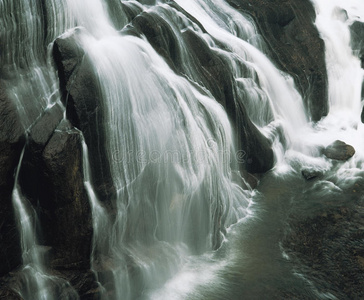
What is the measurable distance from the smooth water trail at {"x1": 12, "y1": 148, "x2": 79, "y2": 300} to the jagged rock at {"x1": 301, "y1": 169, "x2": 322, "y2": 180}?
23.7 feet

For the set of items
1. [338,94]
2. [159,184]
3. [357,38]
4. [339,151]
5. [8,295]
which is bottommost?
[339,151]

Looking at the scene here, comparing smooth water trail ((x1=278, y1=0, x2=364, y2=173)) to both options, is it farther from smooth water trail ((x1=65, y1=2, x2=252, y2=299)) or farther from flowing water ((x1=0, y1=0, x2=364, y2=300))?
smooth water trail ((x1=65, y1=2, x2=252, y2=299))

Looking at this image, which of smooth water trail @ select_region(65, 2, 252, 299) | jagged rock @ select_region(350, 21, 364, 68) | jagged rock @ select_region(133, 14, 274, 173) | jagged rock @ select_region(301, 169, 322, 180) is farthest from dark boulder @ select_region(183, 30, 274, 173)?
jagged rock @ select_region(350, 21, 364, 68)

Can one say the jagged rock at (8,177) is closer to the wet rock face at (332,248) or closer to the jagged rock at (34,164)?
the jagged rock at (34,164)

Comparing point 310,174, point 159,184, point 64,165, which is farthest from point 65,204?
point 310,174

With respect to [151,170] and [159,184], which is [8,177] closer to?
[151,170]

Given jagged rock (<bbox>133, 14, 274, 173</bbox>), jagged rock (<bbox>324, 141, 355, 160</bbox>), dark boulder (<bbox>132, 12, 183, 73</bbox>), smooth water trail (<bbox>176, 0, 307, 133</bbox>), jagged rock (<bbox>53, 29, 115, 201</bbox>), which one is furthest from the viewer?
smooth water trail (<bbox>176, 0, 307, 133</bbox>)

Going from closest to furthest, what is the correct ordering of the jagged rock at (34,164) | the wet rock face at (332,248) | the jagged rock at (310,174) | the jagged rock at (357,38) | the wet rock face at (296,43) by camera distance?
the jagged rock at (34,164)
the wet rock face at (332,248)
the jagged rock at (310,174)
the wet rock face at (296,43)
the jagged rock at (357,38)

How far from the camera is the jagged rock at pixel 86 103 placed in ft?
23.1

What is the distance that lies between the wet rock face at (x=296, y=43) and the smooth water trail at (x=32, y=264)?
33.2ft

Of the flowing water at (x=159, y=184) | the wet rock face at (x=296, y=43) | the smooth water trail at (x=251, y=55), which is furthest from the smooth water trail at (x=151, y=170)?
the wet rock face at (x=296, y=43)

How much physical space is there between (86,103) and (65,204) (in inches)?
70.4

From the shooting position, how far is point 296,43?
595 inches

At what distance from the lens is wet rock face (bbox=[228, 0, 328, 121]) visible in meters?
14.2
